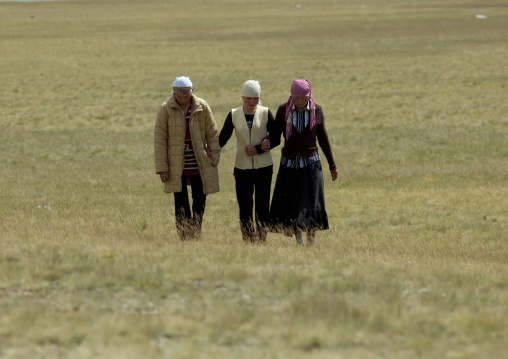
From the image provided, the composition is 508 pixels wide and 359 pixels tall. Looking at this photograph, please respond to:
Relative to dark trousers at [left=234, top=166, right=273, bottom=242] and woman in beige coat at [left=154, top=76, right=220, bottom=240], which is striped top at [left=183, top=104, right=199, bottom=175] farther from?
dark trousers at [left=234, top=166, right=273, bottom=242]

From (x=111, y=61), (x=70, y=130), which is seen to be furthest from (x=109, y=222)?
(x=111, y=61)

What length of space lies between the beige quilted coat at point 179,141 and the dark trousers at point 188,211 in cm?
18

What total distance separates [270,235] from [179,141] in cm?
201

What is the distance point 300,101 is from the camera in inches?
346

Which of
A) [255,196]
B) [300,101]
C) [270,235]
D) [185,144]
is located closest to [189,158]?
[185,144]

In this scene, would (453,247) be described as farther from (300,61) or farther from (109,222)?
(300,61)

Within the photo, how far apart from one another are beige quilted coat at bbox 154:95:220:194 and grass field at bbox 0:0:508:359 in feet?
2.34

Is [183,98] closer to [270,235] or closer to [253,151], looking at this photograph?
[253,151]

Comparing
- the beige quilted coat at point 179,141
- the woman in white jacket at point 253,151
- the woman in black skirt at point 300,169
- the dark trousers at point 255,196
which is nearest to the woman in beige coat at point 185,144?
the beige quilted coat at point 179,141

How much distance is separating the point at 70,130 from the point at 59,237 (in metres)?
15.0

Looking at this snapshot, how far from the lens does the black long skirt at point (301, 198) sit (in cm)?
912

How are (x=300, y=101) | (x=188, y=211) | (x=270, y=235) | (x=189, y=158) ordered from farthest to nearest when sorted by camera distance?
(x=270, y=235), (x=188, y=211), (x=189, y=158), (x=300, y=101)

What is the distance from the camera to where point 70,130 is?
949 inches

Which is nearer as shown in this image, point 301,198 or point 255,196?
point 301,198
